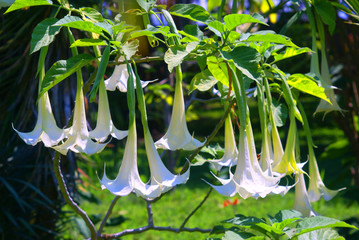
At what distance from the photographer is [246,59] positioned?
0.64 meters

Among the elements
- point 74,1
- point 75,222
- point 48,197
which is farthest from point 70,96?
point 75,222

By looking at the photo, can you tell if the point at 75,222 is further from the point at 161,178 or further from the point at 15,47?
the point at 161,178

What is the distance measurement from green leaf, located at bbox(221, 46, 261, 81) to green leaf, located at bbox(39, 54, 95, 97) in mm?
210

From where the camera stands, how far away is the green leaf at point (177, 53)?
2.07 ft

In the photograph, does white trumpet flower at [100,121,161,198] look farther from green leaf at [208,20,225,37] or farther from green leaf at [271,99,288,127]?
green leaf at [271,99,288,127]

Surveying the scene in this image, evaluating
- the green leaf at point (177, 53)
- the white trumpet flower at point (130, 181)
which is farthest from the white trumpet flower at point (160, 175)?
the green leaf at point (177, 53)

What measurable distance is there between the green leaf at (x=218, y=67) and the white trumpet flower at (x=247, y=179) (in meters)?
0.13

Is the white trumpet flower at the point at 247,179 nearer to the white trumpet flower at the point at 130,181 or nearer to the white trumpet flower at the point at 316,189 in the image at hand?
the white trumpet flower at the point at 130,181

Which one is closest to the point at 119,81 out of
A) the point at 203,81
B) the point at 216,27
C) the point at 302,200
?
the point at 203,81

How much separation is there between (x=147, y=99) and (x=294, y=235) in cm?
145

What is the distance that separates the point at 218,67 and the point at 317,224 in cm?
32

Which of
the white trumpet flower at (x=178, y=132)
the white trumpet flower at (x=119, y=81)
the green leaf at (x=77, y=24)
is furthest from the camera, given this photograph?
the white trumpet flower at (x=119, y=81)

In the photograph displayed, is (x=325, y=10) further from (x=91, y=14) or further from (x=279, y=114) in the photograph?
(x=91, y=14)

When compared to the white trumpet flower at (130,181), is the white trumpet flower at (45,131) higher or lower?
higher
